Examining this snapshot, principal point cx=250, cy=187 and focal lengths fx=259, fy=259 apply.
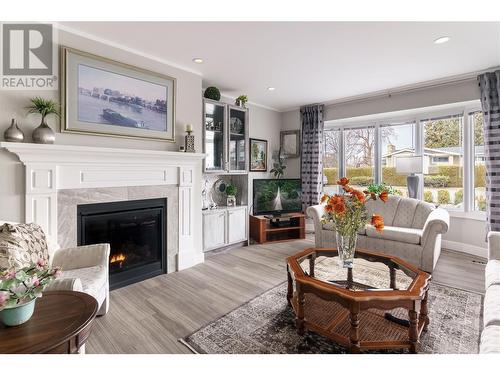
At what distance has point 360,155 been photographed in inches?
197

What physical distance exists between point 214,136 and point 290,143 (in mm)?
2076

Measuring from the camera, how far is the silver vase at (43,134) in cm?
215

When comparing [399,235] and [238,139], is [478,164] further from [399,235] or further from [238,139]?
[238,139]

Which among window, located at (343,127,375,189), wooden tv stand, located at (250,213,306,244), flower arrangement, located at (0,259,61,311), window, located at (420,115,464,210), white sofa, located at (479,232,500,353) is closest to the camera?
flower arrangement, located at (0,259,61,311)

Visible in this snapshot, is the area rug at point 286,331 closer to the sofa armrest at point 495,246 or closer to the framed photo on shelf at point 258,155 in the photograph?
the sofa armrest at point 495,246

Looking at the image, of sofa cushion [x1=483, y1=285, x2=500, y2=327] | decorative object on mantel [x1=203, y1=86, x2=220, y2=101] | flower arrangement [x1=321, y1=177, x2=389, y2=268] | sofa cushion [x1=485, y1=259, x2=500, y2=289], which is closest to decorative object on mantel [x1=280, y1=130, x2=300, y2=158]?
decorative object on mantel [x1=203, y1=86, x2=220, y2=101]

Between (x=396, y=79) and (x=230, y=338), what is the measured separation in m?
3.86

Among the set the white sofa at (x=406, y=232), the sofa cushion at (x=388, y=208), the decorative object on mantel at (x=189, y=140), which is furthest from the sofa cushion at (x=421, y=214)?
the decorative object on mantel at (x=189, y=140)

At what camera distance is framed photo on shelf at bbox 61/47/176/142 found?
2.38 meters

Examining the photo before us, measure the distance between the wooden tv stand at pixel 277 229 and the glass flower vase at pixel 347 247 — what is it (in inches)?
93.4

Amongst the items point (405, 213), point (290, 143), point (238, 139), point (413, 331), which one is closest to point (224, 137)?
point (238, 139)

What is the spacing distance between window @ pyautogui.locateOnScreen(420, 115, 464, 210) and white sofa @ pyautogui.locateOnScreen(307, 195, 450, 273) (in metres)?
0.70

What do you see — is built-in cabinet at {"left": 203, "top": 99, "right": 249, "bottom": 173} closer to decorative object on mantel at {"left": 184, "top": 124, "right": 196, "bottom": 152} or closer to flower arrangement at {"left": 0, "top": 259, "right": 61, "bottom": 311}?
decorative object on mantel at {"left": 184, "top": 124, "right": 196, "bottom": 152}
